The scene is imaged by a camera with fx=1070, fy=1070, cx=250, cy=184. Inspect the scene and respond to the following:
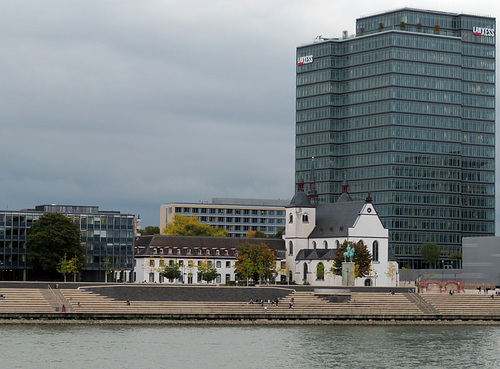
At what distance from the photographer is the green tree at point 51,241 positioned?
177 m

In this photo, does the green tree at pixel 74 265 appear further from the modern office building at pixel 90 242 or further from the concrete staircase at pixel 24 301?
the concrete staircase at pixel 24 301

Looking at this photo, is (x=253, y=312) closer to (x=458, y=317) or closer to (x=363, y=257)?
(x=458, y=317)

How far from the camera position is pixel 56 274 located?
182375mm

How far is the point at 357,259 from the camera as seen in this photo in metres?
192

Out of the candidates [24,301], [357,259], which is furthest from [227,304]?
[357,259]

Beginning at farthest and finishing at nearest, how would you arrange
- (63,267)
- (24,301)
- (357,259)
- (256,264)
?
(256,264)
(357,259)
(63,267)
(24,301)

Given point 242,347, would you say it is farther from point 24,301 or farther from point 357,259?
point 357,259

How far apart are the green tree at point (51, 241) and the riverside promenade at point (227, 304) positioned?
2854cm

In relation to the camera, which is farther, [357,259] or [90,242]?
[90,242]

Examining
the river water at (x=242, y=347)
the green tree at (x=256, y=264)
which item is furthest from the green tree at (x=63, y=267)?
the river water at (x=242, y=347)

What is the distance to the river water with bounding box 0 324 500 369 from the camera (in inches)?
3738

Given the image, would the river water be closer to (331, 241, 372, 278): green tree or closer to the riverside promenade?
the riverside promenade

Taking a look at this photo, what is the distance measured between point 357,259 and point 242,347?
87389 millimetres

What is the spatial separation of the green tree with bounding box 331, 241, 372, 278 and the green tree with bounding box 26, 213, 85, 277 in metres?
46.0
